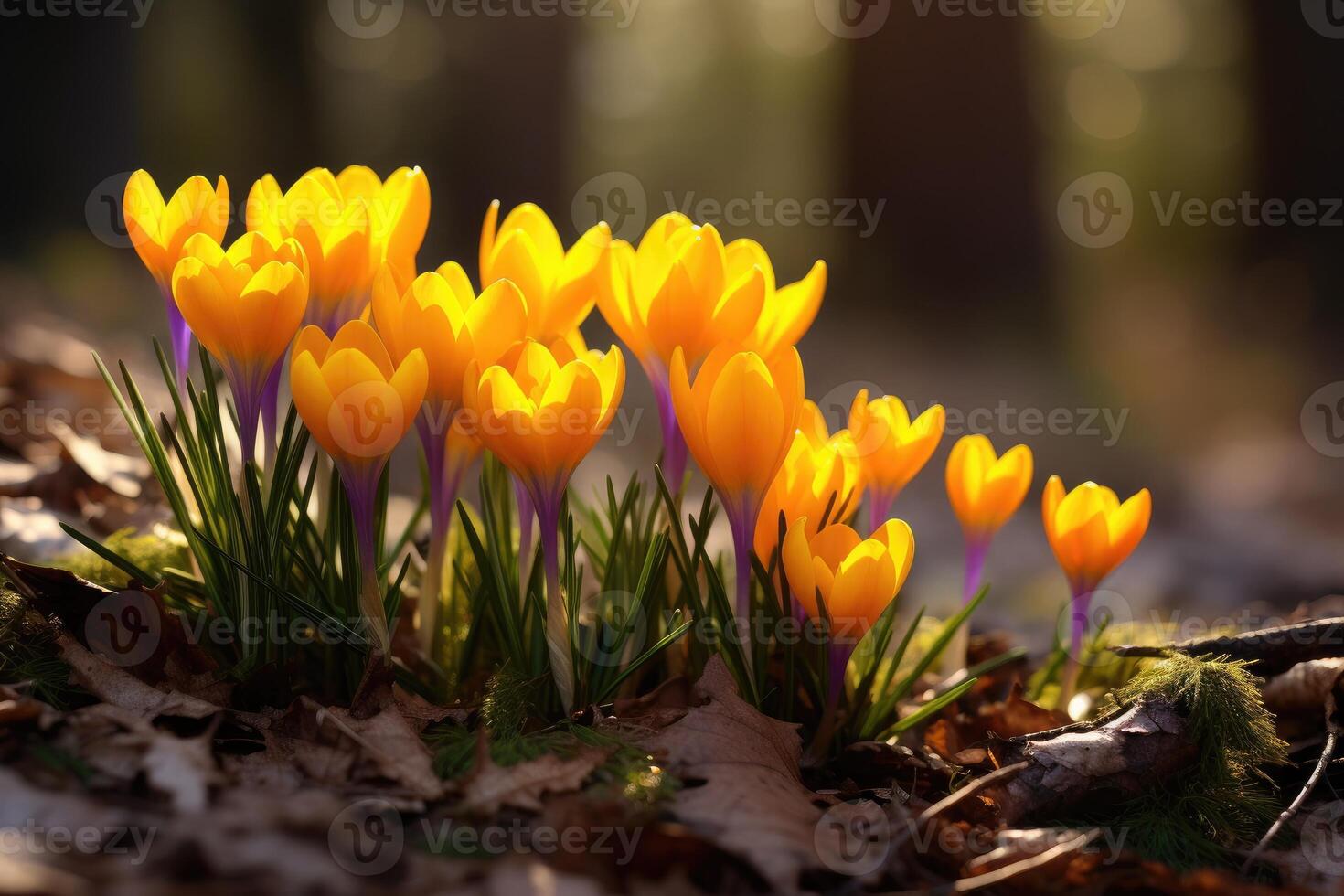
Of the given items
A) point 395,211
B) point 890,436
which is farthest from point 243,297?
point 890,436

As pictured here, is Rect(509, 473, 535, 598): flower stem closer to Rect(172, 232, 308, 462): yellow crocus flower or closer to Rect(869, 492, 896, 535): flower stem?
Rect(172, 232, 308, 462): yellow crocus flower

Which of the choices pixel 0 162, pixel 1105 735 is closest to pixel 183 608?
pixel 1105 735

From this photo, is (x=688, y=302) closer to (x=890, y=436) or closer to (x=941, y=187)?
(x=890, y=436)

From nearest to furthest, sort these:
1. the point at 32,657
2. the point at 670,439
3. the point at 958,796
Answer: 1. the point at 958,796
2. the point at 32,657
3. the point at 670,439

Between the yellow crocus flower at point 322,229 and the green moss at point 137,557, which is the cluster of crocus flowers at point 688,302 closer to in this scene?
the yellow crocus flower at point 322,229

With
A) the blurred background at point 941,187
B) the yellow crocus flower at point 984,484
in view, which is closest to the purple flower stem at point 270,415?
the yellow crocus flower at point 984,484

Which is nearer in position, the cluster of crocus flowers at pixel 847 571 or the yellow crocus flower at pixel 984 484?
the cluster of crocus flowers at pixel 847 571

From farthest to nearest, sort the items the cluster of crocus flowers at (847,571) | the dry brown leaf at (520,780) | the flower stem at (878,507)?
the flower stem at (878,507) → the cluster of crocus flowers at (847,571) → the dry brown leaf at (520,780)

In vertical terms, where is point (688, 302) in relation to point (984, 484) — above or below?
above
